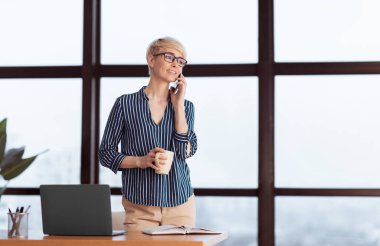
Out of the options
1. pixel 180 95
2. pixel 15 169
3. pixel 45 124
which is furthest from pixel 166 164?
pixel 45 124

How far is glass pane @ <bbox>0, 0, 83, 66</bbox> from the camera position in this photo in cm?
446

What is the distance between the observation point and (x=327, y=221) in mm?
4211

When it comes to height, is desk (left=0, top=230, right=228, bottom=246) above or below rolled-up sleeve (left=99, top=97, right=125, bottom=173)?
below

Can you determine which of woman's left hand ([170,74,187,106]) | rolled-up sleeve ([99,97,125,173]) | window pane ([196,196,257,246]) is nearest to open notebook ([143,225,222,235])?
rolled-up sleeve ([99,97,125,173])

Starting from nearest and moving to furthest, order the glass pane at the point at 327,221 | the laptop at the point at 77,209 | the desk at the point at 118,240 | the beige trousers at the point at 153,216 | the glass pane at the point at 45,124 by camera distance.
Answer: the desk at the point at 118,240
the laptop at the point at 77,209
the beige trousers at the point at 153,216
the glass pane at the point at 327,221
the glass pane at the point at 45,124

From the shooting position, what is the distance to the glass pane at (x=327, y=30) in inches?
166

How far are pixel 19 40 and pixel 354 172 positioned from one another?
2234 mm

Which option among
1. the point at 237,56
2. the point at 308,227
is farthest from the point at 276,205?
the point at 237,56

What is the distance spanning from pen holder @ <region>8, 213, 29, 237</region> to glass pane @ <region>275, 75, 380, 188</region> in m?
1.98

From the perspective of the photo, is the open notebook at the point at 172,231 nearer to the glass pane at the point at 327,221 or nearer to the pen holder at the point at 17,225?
the pen holder at the point at 17,225

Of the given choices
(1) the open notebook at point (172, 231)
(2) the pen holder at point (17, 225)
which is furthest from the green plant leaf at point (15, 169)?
(1) the open notebook at point (172, 231)

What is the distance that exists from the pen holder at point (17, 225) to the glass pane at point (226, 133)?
5.85ft

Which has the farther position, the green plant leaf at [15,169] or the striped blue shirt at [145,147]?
the striped blue shirt at [145,147]

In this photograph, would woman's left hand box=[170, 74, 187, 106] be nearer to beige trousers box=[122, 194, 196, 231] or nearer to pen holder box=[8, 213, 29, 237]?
beige trousers box=[122, 194, 196, 231]
